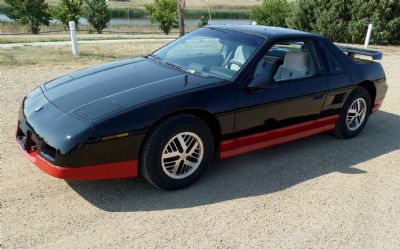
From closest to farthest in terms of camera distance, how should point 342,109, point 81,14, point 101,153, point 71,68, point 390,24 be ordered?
1. point 101,153
2. point 342,109
3. point 71,68
4. point 390,24
5. point 81,14

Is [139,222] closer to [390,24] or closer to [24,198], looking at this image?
[24,198]

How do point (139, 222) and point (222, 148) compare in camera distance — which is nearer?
point (139, 222)

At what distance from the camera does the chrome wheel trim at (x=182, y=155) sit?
3398mm

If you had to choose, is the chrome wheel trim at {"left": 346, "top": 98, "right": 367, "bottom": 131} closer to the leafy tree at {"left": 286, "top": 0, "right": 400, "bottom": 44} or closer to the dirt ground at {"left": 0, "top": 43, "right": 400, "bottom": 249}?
the dirt ground at {"left": 0, "top": 43, "right": 400, "bottom": 249}

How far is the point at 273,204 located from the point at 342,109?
2.05m

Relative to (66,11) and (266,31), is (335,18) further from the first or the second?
(66,11)

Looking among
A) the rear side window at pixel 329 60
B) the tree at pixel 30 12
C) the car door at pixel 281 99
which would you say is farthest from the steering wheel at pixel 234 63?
the tree at pixel 30 12

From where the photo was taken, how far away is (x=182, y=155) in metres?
3.49

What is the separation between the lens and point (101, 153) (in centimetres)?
301

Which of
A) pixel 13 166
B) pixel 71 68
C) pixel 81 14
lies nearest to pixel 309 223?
pixel 13 166

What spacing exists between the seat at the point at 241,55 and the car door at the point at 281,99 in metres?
0.15

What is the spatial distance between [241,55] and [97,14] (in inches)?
1339

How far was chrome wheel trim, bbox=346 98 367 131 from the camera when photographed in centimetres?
506

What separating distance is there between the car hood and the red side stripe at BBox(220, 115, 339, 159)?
664mm
